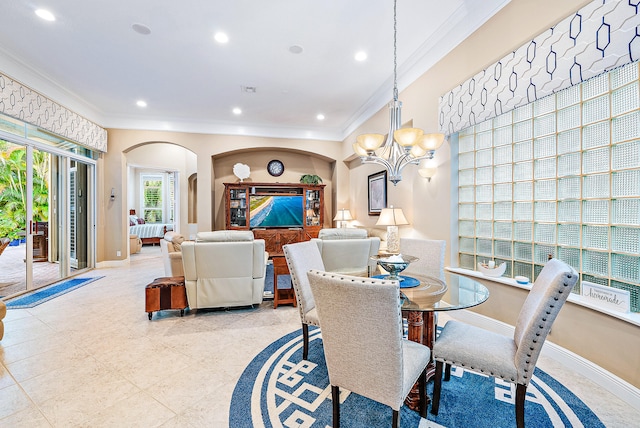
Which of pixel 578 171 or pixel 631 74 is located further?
pixel 578 171

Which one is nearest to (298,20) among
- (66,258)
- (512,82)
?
(512,82)

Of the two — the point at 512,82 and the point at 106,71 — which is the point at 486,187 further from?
the point at 106,71

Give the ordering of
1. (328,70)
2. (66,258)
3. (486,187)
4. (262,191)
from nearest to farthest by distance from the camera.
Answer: (486,187) < (328,70) < (66,258) < (262,191)

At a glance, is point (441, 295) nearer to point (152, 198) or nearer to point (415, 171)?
point (415, 171)

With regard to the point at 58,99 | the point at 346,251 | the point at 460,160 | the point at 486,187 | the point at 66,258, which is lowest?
the point at 66,258

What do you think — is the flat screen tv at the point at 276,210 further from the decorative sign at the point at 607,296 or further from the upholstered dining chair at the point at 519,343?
the decorative sign at the point at 607,296

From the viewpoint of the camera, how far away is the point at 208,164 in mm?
6305

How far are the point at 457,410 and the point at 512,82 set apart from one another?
2.49 metres

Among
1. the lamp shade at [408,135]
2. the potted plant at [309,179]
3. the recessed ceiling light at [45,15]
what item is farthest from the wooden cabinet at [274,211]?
the lamp shade at [408,135]

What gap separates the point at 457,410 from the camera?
5.57ft

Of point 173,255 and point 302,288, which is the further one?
point 173,255

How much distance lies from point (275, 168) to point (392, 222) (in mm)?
4085

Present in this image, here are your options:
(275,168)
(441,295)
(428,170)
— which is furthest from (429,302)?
(275,168)

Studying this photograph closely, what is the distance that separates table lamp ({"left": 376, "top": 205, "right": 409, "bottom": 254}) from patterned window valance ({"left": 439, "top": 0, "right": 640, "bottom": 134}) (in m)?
1.48
